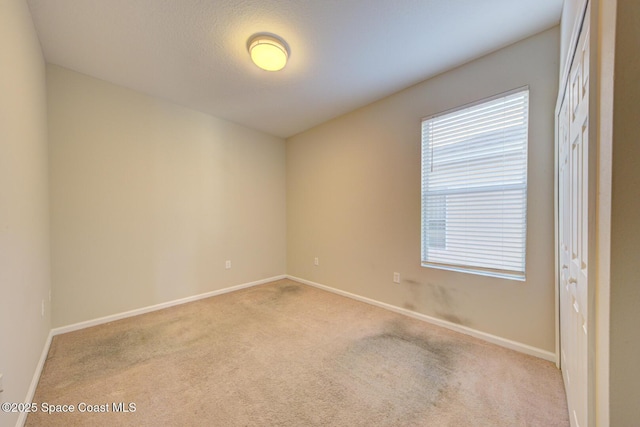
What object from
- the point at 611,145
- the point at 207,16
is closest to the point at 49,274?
the point at 207,16

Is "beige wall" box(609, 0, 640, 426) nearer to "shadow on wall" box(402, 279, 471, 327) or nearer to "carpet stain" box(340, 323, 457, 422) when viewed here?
"carpet stain" box(340, 323, 457, 422)

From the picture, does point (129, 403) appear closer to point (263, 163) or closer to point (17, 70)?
point (17, 70)

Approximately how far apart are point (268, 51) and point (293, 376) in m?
2.56

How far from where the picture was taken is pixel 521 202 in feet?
6.78

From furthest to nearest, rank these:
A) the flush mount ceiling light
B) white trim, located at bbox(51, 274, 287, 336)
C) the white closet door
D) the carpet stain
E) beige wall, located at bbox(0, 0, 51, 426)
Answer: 1. white trim, located at bbox(51, 274, 287, 336)
2. the flush mount ceiling light
3. the carpet stain
4. beige wall, located at bbox(0, 0, 51, 426)
5. the white closet door

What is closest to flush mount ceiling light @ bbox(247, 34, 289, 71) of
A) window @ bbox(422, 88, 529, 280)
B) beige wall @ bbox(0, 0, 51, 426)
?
beige wall @ bbox(0, 0, 51, 426)

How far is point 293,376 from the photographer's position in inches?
68.9

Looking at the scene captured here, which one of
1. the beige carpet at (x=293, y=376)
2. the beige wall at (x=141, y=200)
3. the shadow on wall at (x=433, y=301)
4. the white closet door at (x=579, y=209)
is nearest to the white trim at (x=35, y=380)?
the beige carpet at (x=293, y=376)

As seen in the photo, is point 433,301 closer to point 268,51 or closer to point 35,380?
point 268,51

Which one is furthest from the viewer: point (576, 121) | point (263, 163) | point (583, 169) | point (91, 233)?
point (263, 163)

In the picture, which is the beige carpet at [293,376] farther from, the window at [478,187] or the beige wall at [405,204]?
the window at [478,187]

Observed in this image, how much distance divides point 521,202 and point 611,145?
1649 mm

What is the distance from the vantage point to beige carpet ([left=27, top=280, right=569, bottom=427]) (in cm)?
142

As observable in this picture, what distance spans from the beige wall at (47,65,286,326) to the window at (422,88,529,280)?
2.71m
